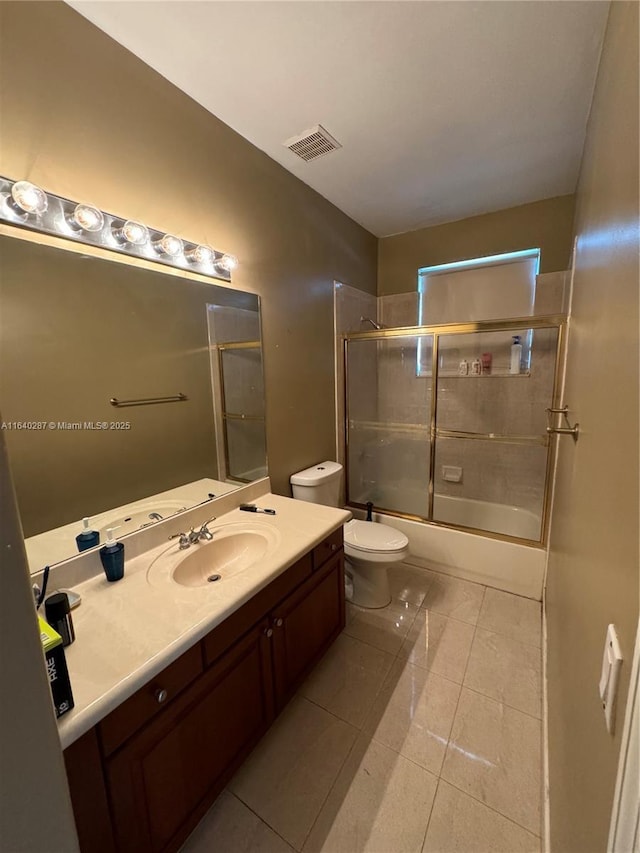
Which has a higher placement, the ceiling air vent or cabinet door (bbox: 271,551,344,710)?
the ceiling air vent

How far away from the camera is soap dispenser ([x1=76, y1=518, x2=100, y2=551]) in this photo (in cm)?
121

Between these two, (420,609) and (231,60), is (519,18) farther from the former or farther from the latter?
(420,609)

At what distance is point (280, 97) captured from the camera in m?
1.53

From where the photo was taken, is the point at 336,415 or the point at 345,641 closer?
the point at 345,641

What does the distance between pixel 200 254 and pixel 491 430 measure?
8.04ft

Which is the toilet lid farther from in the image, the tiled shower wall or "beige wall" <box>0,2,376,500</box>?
the tiled shower wall

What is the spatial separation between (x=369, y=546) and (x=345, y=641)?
518mm

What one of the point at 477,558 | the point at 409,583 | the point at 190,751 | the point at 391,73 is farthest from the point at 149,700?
the point at 391,73

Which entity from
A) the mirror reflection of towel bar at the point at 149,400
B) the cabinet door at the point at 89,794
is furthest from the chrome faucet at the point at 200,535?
the cabinet door at the point at 89,794

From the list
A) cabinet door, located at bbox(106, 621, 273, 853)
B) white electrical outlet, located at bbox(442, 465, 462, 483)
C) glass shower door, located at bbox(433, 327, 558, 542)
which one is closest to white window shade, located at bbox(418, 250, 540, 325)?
glass shower door, located at bbox(433, 327, 558, 542)

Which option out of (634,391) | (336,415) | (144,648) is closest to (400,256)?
(336,415)

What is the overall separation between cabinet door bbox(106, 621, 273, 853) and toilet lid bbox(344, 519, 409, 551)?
0.91 m

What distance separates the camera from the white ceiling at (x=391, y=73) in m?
1.19

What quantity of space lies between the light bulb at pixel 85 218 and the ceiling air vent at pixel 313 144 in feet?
3.74
